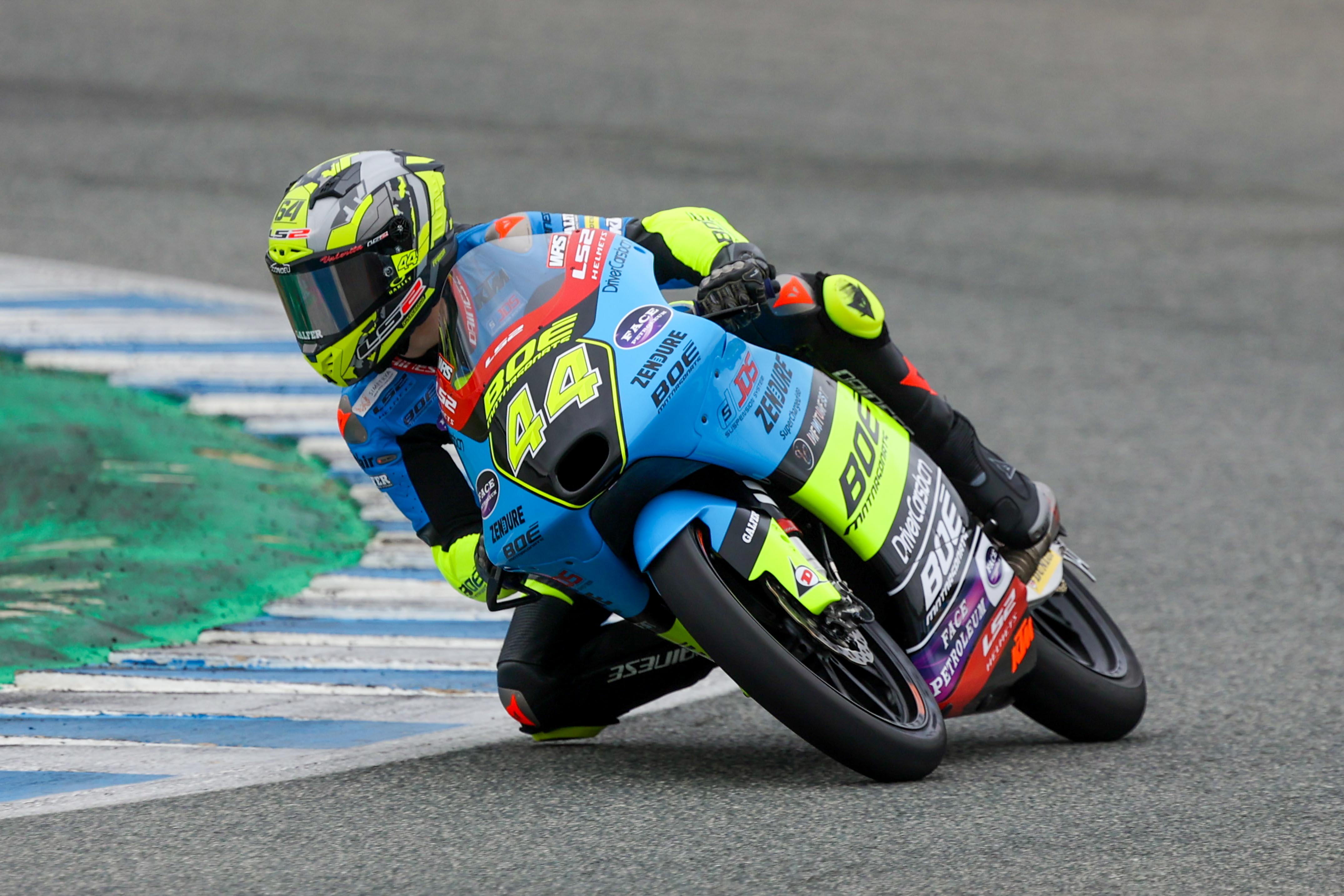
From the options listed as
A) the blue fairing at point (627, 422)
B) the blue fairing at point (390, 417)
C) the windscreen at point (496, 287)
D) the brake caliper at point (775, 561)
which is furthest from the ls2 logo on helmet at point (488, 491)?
the brake caliper at point (775, 561)

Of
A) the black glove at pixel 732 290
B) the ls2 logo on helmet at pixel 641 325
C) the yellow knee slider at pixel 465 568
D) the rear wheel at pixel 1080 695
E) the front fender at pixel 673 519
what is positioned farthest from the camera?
the rear wheel at pixel 1080 695

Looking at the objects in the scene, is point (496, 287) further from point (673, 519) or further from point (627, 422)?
point (673, 519)

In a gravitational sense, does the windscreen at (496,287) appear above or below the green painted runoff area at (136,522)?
above

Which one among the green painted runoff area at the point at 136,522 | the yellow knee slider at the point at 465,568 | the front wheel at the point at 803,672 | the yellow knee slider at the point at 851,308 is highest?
the yellow knee slider at the point at 851,308

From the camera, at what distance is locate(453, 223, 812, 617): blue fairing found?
3.93 meters

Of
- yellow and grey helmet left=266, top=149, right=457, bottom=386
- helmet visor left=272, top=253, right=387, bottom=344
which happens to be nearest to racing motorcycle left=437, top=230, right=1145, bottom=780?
yellow and grey helmet left=266, top=149, right=457, bottom=386

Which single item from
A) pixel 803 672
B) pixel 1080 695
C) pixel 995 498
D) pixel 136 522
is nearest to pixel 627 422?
pixel 803 672

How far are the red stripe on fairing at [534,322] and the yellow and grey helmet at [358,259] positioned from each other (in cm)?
21

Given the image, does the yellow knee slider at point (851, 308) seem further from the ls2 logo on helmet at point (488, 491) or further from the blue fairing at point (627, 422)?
the ls2 logo on helmet at point (488, 491)

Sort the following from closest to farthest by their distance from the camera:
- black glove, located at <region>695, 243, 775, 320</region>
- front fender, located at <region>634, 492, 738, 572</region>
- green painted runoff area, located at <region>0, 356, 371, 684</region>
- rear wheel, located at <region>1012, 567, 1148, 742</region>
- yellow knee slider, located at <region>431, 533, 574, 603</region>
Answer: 1. front fender, located at <region>634, 492, 738, 572</region>
2. black glove, located at <region>695, 243, 775, 320</region>
3. yellow knee slider, located at <region>431, 533, 574, 603</region>
4. rear wheel, located at <region>1012, 567, 1148, 742</region>
5. green painted runoff area, located at <region>0, 356, 371, 684</region>

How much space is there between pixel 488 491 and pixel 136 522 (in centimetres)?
293

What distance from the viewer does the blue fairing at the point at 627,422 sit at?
12.9 ft

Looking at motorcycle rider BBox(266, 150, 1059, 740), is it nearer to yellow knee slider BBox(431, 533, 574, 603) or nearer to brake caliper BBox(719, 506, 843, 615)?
yellow knee slider BBox(431, 533, 574, 603)

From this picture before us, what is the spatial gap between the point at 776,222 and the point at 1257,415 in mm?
4351
